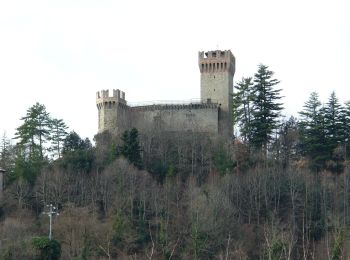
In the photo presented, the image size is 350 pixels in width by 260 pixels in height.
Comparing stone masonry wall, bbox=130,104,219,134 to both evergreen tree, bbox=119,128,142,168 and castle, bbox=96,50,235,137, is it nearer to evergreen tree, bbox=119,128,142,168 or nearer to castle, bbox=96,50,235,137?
castle, bbox=96,50,235,137

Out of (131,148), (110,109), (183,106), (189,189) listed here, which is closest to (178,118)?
(183,106)

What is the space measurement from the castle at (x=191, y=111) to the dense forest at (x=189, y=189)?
1.81 meters

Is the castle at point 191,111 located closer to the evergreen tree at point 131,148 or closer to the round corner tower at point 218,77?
the round corner tower at point 218,77

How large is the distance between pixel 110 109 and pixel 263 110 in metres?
13.7

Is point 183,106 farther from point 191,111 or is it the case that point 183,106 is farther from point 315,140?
point 315,140

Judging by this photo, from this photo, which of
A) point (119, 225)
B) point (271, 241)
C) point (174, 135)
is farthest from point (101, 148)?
point (271, 241)

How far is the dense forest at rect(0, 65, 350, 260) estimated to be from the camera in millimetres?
53906

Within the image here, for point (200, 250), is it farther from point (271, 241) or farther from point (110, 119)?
point (110, 119)

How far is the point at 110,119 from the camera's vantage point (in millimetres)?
75188

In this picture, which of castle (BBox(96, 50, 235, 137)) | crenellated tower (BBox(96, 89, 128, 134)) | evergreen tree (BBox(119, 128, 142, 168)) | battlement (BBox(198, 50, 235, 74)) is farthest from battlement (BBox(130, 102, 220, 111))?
evergreen tree (BBox(119, 128, 142, 168))

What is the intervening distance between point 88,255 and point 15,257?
5.14 metres

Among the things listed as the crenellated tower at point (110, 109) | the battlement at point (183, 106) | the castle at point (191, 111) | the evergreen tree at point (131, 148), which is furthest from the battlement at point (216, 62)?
the evergreen tree at point (131, 148)

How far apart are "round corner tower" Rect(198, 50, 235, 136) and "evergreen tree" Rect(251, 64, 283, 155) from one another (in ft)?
14.8

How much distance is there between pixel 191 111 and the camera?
74.1 meters
